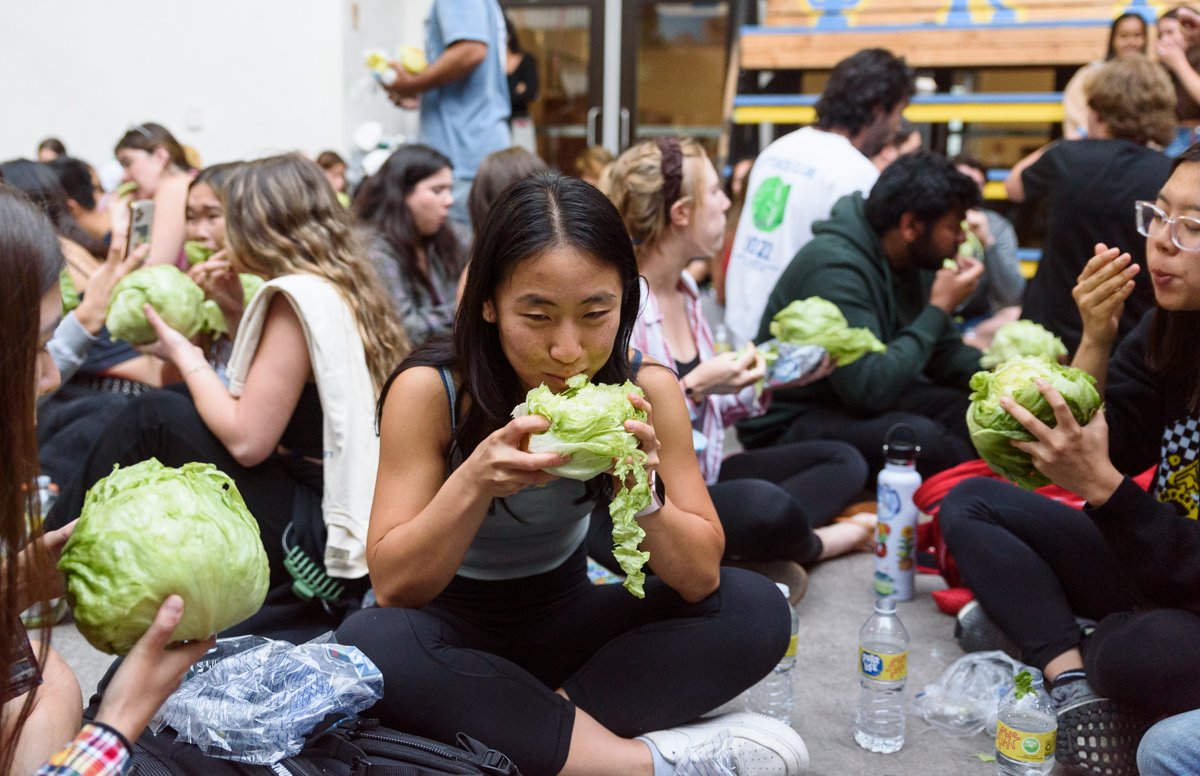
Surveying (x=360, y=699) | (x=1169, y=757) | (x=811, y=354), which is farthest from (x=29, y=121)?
(x=1169, y=757)

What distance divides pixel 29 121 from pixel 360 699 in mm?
9859

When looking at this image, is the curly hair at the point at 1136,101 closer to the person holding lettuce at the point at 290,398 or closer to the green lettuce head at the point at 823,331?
the green lettuce head at the point at 823,331

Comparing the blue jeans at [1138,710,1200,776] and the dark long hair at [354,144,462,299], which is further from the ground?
the dark long hair at [354,144,462,299]

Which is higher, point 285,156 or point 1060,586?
point 285,156

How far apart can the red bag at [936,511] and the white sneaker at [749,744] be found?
1178 mm

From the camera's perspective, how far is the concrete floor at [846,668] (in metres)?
2.46

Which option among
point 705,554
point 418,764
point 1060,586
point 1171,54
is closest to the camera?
point 418,764

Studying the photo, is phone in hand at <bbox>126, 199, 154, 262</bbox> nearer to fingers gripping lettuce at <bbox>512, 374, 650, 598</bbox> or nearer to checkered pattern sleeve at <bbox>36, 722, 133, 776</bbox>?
fingers gripping lettuce at <bbox>512, 374, 650, 598</bbox>

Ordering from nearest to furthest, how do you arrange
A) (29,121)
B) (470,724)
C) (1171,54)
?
(470,724), (1171,54), (29,121)

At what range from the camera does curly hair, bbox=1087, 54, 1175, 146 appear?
423 centimetres

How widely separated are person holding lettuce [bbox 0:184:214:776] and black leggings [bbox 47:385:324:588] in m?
1.42

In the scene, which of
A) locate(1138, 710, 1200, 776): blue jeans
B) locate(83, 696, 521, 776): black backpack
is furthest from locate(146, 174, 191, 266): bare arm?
locate(1138, 710, 1200, 776): blue jeans

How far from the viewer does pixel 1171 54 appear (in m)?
5.73

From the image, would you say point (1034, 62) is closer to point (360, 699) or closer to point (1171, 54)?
point (1171, 54)
